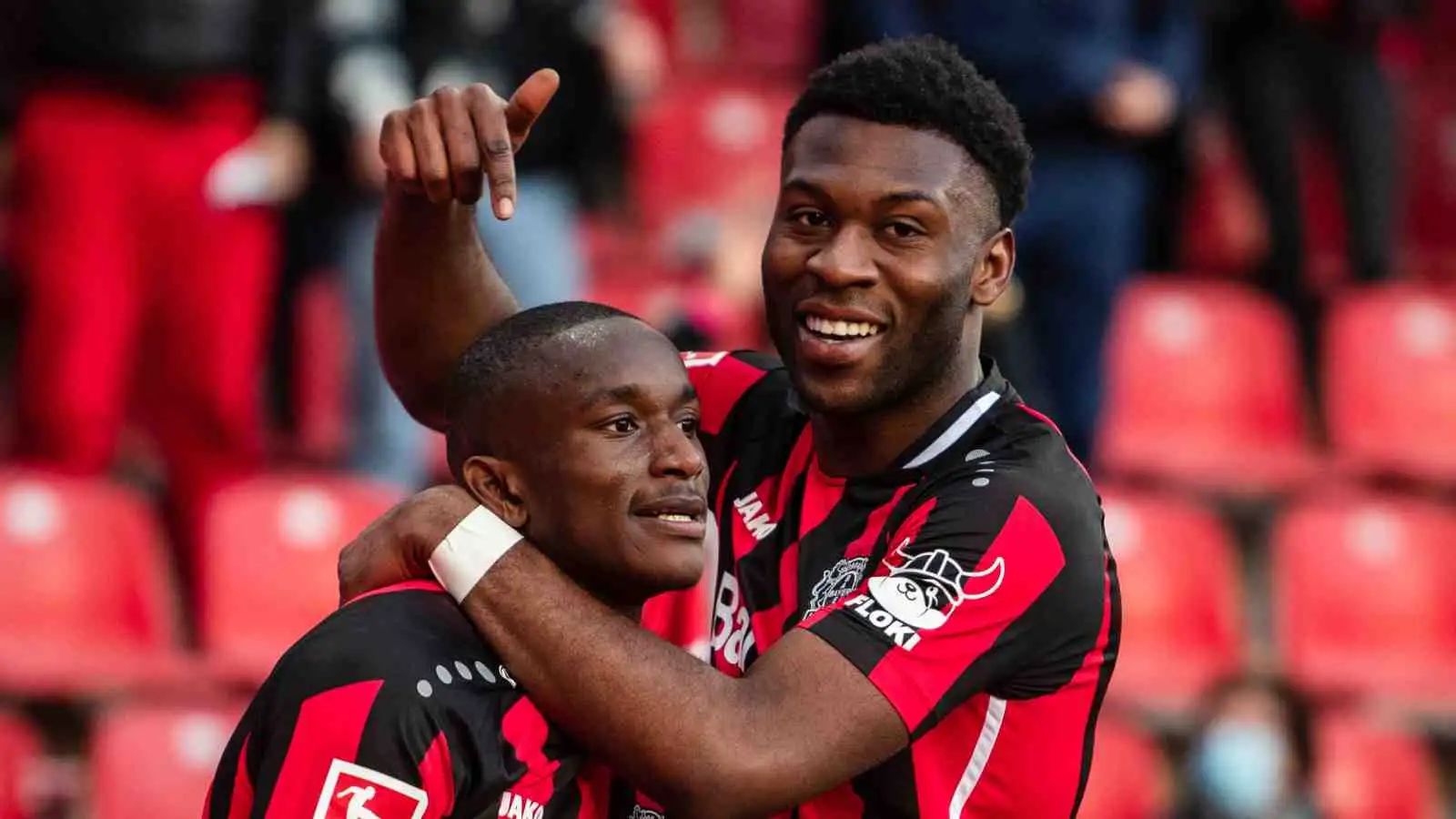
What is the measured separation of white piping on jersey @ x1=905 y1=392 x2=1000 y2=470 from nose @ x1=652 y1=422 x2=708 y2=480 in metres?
0.37

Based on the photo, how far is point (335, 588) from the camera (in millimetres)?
6109

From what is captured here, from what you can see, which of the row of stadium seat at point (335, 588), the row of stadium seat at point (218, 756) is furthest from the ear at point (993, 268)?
the row of stadium seat at point (335, 588)

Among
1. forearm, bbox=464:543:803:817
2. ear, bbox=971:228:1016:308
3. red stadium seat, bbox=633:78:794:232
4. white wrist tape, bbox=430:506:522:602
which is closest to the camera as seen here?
forearm, bbox=464:543:803:817

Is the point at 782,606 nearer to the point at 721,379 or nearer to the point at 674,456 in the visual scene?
the point at 674,456

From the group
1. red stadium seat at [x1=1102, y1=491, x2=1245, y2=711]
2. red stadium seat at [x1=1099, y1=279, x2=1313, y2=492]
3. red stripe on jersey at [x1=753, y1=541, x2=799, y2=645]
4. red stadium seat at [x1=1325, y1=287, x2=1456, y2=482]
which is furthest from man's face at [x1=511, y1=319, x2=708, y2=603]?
red stadium seat at [x1=1325, y1=287, x2=1456, y2=482]

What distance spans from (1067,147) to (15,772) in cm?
344

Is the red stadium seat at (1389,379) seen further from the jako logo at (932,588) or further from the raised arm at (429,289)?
the jako logo at (932,588)

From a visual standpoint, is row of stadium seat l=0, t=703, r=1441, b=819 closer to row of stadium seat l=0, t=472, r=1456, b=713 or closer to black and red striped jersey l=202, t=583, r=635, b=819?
row of stadium seat l=0, t=472, r=1456, b=713

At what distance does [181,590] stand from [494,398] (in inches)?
139

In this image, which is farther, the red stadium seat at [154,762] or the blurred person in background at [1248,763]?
the blurred person in background at [1248,763]

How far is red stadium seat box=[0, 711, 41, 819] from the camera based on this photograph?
512cm

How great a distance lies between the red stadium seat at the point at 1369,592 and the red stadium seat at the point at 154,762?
10.3 ft

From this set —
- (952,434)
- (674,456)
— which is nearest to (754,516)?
(952,434)

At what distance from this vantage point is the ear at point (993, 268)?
11.2ft
